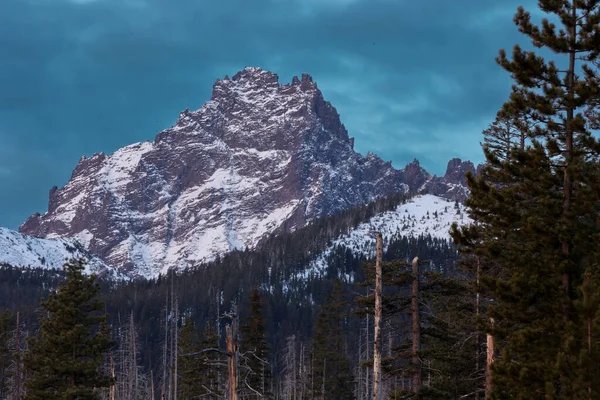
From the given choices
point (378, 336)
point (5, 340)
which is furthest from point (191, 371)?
point (378, 336)

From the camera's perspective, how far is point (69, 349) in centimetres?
3716

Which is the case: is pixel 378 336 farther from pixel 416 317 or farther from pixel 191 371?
pixel 191 371

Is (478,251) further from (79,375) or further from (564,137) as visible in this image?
(79,375)

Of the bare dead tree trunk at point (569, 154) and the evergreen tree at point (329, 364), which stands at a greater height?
the bare dead tree trunk at point (569, 154)

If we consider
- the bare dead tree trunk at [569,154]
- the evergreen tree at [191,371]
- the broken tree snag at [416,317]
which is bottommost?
the evergreen tree at [191,371]

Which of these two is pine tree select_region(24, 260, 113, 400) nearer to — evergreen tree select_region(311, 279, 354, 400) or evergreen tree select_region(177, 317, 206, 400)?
evergreen tree select_region(177, 317, 206, 400)

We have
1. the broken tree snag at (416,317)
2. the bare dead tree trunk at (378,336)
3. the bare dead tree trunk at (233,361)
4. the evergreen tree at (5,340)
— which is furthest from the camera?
the evergreen tree at (5,340)

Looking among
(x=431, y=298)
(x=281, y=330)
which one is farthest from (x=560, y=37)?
(x=281, y=330)

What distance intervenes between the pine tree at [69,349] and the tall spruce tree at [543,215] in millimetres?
21432

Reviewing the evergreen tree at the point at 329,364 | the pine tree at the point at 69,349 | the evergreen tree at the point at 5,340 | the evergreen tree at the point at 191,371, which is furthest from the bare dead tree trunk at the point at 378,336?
the evergreen tree at the point at 5,340

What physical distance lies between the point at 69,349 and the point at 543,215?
25.5 m

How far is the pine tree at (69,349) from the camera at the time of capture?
36250 mm

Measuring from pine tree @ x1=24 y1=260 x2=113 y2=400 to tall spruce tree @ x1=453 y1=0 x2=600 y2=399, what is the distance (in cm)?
2143

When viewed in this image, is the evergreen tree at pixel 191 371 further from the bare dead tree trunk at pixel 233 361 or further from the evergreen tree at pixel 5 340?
the bare dead tree trunk at pixel 233 361
